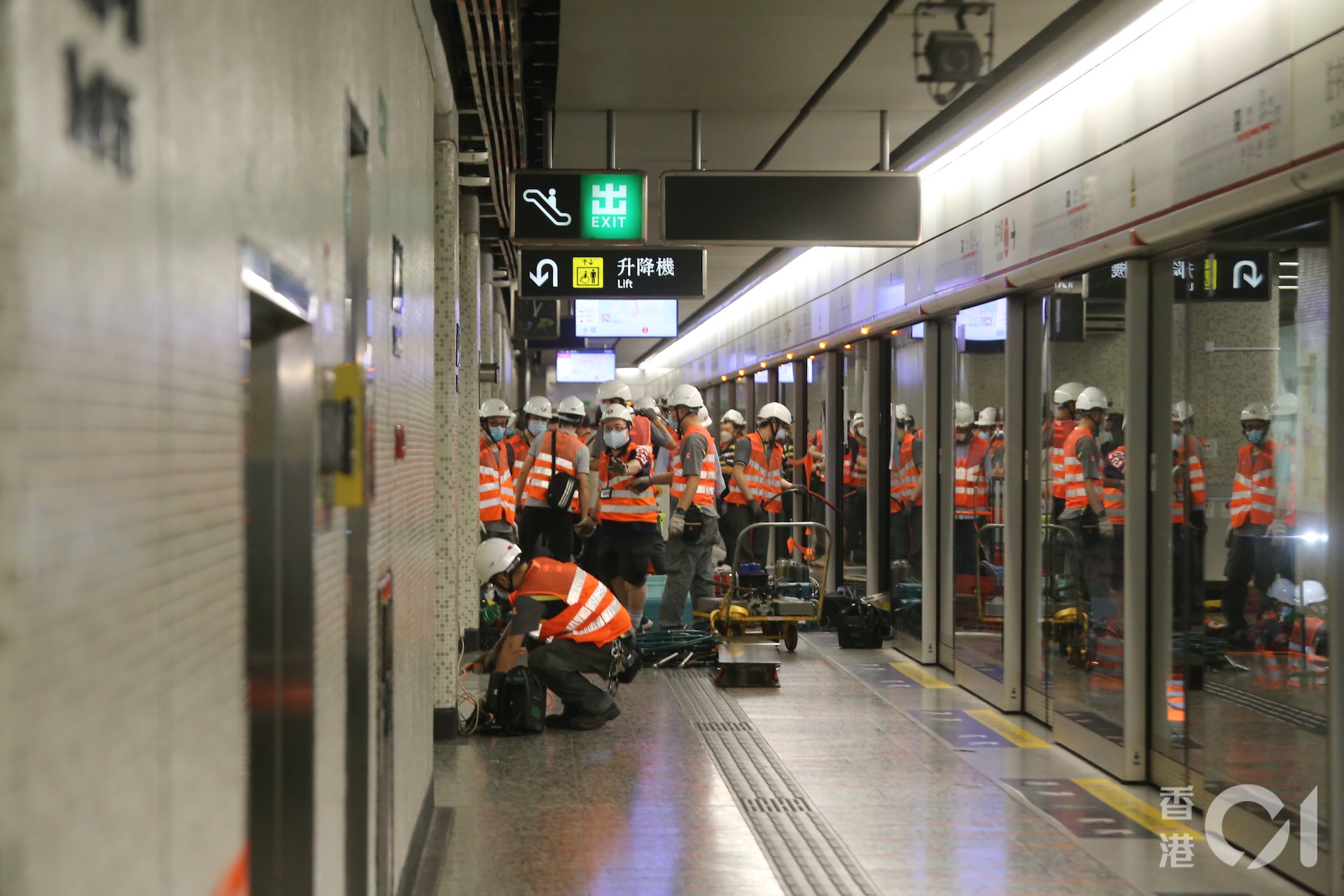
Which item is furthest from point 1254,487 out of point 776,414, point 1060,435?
point 776,414

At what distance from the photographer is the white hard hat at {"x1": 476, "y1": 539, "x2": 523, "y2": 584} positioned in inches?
277

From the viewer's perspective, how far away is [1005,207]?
7.75m

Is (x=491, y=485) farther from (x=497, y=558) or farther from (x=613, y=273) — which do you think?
(x=497, y=558)

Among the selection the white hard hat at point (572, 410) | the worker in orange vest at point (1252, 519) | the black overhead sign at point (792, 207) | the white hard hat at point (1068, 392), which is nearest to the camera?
the worker in orange vest at point (1252, 519)

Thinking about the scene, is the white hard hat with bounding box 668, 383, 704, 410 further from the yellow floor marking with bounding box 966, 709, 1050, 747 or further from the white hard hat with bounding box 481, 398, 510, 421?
the yellow floor marking with bounding box 966, 709, 1050, 747

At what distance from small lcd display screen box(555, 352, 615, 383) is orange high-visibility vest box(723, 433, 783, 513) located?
14748 millimetres

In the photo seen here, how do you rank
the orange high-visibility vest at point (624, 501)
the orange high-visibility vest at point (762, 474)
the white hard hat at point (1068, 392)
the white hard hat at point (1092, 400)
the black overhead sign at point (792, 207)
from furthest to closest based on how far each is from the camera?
1. the orange high-visibility vest at point (762, 474)
2. the orange high-visibility vest at point (624, 501)
3. the black overhead sign at point (792, 207)
4. the white hard hat at point (1068, 392)
5. the white hard hat at point (1092, 400)

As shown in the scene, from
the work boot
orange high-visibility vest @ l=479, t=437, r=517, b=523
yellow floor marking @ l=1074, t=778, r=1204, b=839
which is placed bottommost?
yellow floor marking @ l=1074, t=778, r=1204, b=839

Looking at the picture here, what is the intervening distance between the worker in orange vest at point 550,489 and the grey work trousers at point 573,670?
10.4 ft

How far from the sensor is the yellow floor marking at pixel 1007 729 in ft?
23.5

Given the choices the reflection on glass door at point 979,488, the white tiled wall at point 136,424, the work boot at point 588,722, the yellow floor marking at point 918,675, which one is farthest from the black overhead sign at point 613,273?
the white tiled wall at point 136,424

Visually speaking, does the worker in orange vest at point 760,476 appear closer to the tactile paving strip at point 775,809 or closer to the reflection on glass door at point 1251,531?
the tactile paving strip at point 775,809

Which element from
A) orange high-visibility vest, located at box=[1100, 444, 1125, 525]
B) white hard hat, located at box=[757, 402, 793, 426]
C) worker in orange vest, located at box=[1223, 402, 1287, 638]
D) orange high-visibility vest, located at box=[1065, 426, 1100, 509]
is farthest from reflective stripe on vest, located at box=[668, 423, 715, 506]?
worker in orange vest, located at box=[1223, 402, 1287, 638]

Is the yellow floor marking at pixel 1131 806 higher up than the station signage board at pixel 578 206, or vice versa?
the station signage board at pixel 578 206
